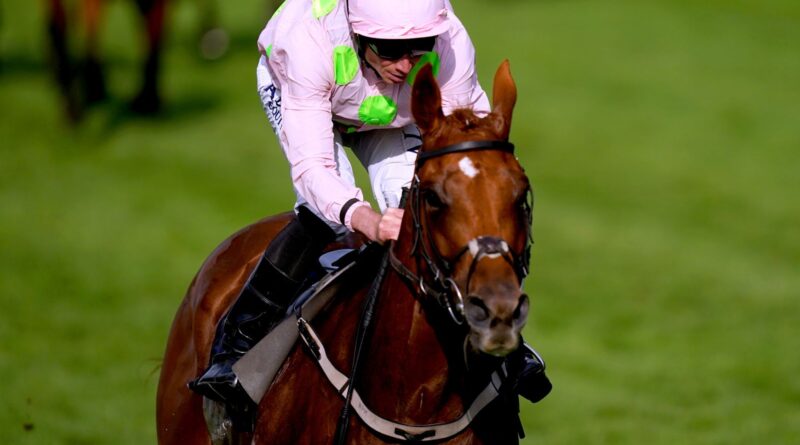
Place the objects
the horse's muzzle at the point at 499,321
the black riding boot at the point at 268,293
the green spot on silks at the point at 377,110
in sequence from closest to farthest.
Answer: the horse's muzzle at the point at 499,321 < the green spot on silks at the point at 377,110 < the black riding boot at the point at 268,293

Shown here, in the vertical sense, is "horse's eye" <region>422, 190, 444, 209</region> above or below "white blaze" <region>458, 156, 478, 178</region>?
below

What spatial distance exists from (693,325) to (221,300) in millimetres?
7947

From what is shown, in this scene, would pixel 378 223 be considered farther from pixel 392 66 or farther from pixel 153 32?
pixel 153 32

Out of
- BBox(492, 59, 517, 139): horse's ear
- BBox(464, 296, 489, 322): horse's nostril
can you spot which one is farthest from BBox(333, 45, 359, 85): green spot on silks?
BBox(464, 296, 489, 322): horse's nostril

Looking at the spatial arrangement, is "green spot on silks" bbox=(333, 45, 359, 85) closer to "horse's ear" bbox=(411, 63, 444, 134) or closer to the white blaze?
"horse's ear" bbox=(411, 63, 444, 134)

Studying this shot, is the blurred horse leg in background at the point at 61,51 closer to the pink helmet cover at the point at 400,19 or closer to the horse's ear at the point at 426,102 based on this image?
the pink helmet cover at the point at 400,19

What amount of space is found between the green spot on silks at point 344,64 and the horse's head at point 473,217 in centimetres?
65

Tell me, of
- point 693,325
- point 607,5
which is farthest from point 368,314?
point 607,5

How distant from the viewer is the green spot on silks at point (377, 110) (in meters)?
4.70

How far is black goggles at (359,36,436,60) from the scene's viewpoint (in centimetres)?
438

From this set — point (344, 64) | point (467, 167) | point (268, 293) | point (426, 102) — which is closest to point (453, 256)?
point (467, 167)

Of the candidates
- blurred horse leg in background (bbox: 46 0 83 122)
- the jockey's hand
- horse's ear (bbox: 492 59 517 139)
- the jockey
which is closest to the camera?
horse's ear (bbox: 492 59 517 139)

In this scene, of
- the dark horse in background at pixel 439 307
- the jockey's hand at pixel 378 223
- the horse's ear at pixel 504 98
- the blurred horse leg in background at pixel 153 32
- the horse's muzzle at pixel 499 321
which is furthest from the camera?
the blurred horse leg in background at pixel 153 32

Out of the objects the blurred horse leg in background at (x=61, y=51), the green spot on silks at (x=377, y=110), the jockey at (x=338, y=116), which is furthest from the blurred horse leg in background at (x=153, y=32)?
the green spot on silks at (x=377, y=110)
